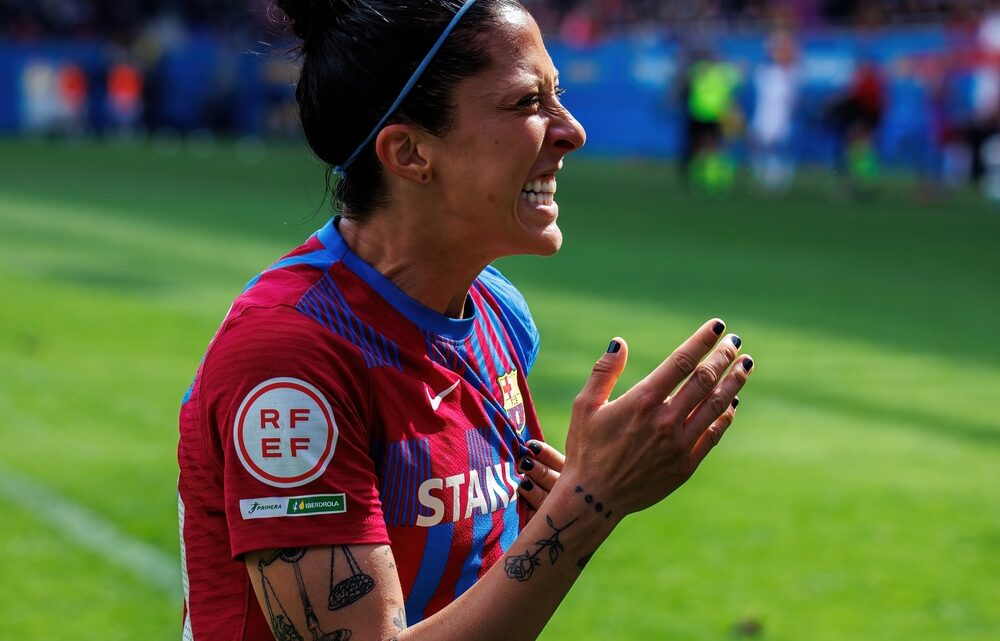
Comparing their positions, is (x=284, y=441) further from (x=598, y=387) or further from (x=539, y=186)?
(x=539, y=186)

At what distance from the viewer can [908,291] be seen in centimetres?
1253

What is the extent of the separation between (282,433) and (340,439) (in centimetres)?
10

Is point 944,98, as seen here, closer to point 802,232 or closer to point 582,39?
point 802,232

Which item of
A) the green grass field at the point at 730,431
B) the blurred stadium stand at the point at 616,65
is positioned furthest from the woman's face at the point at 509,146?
the blurred stadium stand at the point at 616,65

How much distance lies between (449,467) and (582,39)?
29.2 metres

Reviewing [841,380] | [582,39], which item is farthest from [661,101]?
[841,380]

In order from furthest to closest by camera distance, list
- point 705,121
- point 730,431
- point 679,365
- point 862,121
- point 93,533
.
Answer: point 705,121
point 862,121
point 730,431
point 93,533
point 679,365

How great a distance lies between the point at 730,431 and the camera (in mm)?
7488

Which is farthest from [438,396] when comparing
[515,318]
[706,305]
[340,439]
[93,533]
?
[706,305]

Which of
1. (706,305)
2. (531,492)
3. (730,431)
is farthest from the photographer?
(706,305)

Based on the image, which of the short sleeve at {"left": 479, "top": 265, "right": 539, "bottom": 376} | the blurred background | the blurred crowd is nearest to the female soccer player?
the short sleeve at {"left": 479, "top": 265, "right": 539, "bottom": 376}

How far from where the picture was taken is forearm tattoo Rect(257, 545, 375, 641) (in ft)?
7.51

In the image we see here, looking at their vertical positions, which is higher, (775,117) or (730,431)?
(730,431)

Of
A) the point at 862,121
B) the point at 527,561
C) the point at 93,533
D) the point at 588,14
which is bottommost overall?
the point at 588,14
